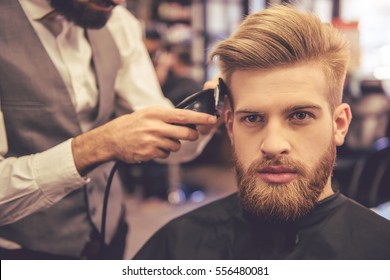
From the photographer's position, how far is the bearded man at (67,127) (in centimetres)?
132

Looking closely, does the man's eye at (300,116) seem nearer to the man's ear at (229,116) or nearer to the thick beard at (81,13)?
the man's ear at (229,116)

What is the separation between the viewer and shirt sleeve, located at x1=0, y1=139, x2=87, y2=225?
1.33 m

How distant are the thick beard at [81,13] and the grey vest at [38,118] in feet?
0.40

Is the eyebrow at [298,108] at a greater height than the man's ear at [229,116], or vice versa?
the eyebrow at [298,108]

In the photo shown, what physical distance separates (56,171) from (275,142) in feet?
2.15

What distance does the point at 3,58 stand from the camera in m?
1.42

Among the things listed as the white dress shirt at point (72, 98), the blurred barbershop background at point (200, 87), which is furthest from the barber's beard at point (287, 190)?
the blurred barbershop background at point (200, 87)

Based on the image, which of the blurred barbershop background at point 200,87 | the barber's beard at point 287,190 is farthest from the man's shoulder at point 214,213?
the blurred barbershop background at point 200,87

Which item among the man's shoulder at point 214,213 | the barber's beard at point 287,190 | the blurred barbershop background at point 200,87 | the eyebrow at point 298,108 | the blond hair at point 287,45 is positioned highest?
the blond hair at point 287,45

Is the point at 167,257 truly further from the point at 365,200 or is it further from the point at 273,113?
the point at 365,200

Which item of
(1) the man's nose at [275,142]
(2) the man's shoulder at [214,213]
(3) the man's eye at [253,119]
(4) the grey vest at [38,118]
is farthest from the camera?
(2) the man's shoulder at [214,213]

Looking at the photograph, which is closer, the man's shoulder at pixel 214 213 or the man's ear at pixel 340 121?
the man's ear at pixel 340 121

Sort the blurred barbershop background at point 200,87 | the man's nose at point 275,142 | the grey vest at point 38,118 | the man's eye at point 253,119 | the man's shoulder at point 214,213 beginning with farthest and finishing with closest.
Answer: the blurred barbershop background at point 200,87 < the man's shoulder at point 214,213 < the grey vest at point 38,118 < the man's eye at point 253,119 < the man's nose at point 275,142

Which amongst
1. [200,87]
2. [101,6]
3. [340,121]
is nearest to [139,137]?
[101,6]
